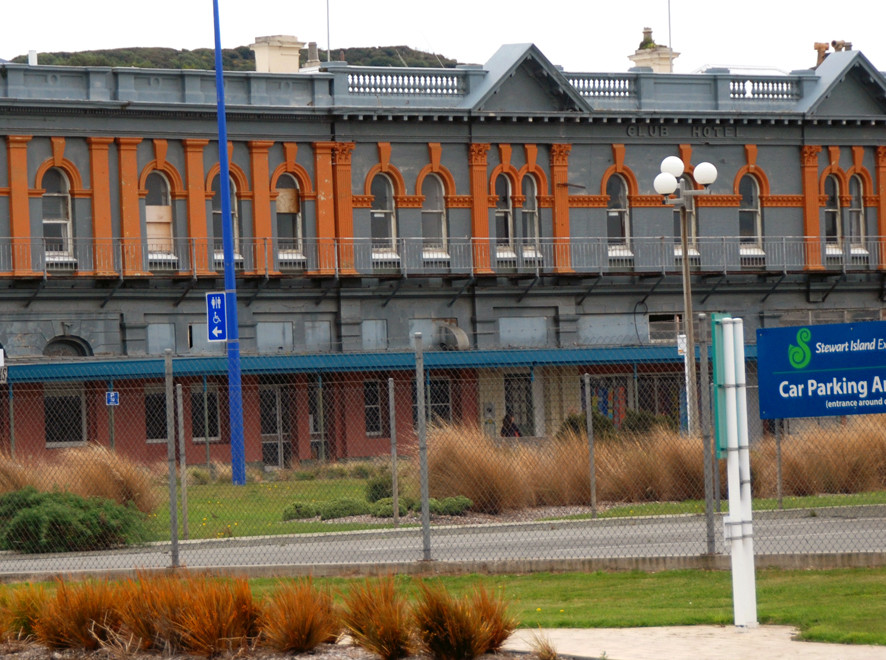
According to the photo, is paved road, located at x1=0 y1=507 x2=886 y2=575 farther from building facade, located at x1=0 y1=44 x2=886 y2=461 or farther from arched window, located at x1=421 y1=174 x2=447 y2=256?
arched window, located at x1=421 y1=174 x2=447 y2=256

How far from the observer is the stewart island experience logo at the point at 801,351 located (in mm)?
15070

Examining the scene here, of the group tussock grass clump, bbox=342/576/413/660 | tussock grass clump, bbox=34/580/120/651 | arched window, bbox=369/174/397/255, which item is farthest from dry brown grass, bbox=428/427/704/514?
arched window, bbox=369/174/397/255

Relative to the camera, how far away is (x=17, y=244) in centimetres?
4022

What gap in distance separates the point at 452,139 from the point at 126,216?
31.5 feet

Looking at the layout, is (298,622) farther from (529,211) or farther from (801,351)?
(529,211)

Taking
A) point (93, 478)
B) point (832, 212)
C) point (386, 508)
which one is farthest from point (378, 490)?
point (832, 212)

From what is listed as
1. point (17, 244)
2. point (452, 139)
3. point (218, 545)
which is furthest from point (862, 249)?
point (218, 545)

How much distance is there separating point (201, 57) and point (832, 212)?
64.7 meters

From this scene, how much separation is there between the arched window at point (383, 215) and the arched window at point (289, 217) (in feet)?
6.82

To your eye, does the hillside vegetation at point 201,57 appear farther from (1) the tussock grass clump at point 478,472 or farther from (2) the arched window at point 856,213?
(1) the tussock grass clump at point 478,472

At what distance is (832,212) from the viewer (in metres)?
50.6

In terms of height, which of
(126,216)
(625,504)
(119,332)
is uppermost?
(126,216)

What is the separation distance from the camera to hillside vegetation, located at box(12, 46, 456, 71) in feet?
334

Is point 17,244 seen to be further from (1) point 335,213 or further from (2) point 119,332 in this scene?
(1) point 335,213
